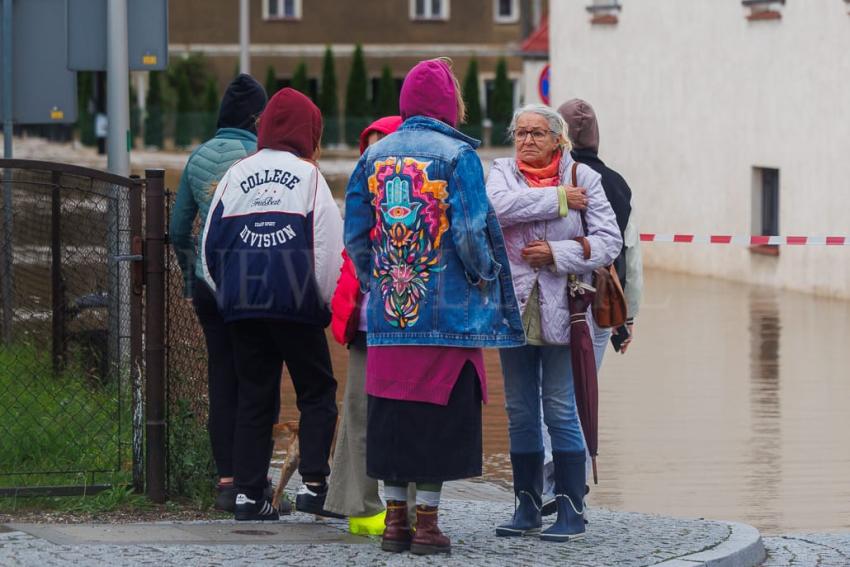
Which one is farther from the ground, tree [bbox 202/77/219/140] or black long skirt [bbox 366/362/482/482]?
tree [bbox 202/77/219/140]

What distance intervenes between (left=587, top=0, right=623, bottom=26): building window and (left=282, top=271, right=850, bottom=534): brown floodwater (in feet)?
23.3

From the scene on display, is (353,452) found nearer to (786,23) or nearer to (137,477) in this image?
(137,477)

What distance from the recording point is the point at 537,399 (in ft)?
23.7

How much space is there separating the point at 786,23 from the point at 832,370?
23.4 feet

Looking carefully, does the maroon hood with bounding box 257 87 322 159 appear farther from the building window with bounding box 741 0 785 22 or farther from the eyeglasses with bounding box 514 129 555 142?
the building window with bounding box 741 0 785 22

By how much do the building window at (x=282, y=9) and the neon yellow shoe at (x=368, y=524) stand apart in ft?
170

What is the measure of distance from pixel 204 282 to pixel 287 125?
720mm

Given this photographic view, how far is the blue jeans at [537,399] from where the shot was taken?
7.14m

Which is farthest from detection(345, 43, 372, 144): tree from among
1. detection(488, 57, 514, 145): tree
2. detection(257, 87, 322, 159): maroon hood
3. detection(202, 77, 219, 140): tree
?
detection(257, 87, 322, 159): maroon hood

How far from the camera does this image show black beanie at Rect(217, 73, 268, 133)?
7773 millimetres

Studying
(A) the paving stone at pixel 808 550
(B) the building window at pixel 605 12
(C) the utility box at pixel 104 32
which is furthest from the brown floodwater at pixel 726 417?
(B) the building window at pixel 605 12

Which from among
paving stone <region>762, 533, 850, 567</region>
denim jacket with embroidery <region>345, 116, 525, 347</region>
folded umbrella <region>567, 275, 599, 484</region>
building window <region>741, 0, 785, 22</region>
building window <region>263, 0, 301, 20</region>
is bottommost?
paving stone <region>762, 533, 850, 567</region>

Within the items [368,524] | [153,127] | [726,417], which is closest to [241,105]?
[368,524]

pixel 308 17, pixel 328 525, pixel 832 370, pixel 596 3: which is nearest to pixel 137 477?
pixel 328 525
